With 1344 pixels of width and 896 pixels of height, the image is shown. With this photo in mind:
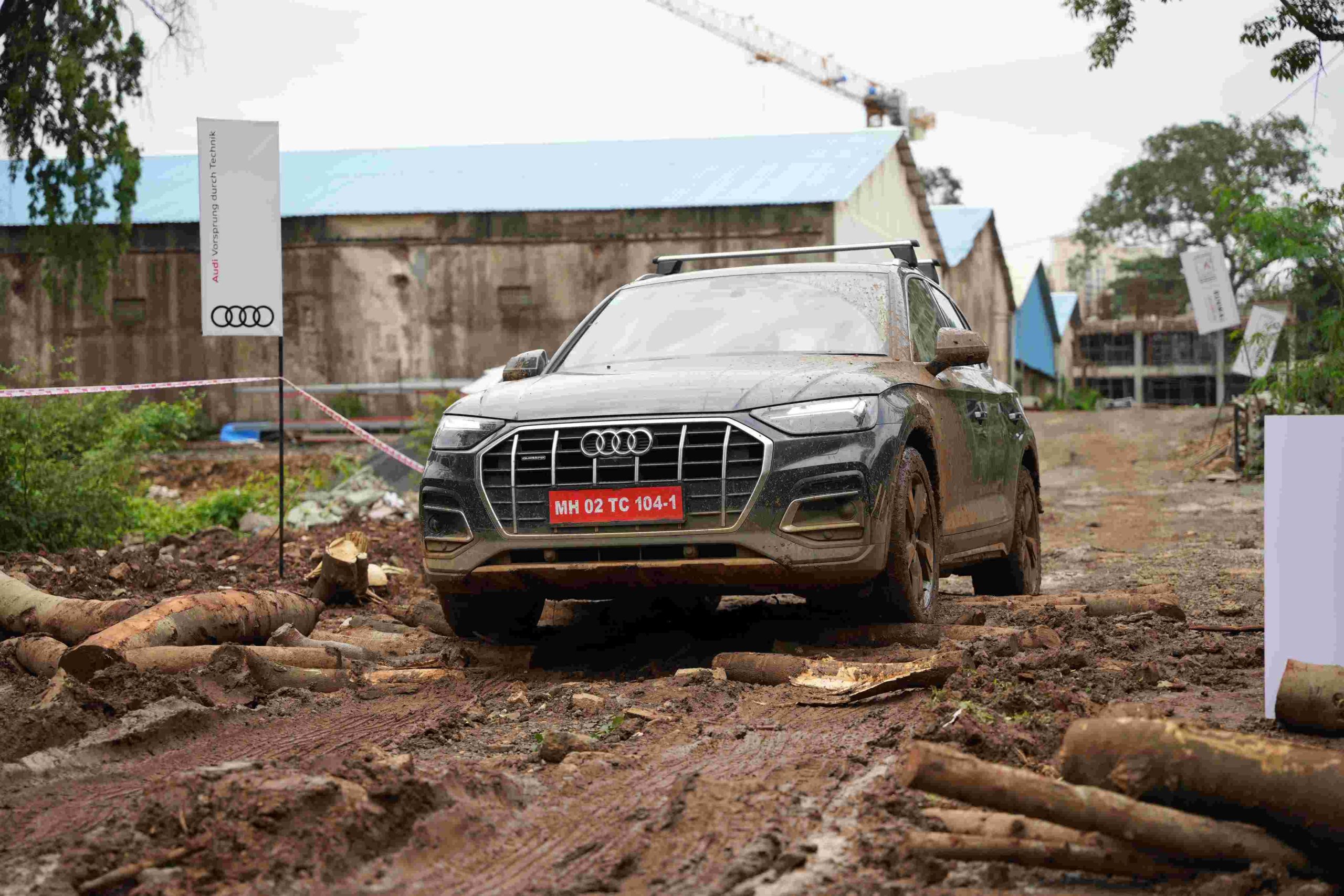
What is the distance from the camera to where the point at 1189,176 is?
211 ft

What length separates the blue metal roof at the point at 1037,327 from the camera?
2350 inches

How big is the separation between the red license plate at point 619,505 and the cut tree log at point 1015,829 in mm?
2729

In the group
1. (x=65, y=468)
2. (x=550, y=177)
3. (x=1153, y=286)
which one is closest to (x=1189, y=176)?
(x=1153, y=286)

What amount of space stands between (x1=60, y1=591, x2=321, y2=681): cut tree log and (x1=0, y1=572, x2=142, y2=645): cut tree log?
277mm

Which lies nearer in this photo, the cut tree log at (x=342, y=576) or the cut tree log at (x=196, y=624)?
the cut tree log at (x=196, y=624)

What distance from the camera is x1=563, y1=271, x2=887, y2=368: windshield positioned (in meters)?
7.45

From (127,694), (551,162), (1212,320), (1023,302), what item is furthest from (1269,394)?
(1023,302)

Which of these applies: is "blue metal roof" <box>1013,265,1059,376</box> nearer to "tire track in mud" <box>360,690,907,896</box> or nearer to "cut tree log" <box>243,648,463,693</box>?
"cut tree log" <box>243,648,463,693</box>

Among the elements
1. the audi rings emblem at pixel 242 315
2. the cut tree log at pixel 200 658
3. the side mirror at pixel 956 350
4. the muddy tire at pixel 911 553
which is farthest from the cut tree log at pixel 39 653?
the side mirror at pixel 956 350

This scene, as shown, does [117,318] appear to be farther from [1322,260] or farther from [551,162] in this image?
[1322,260]

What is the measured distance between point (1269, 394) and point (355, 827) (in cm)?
1731

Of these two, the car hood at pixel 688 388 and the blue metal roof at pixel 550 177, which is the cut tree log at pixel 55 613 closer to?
the car hood at pixel 688 388

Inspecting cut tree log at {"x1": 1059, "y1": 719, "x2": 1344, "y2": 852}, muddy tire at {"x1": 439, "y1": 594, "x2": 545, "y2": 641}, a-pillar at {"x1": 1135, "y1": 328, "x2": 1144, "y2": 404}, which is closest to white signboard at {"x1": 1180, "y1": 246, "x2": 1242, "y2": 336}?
muddy tire at {"x1": 439, "y1": 594, "x2": 545, "y2": 641}

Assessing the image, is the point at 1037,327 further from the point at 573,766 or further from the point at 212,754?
the point at 573,766
